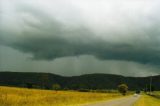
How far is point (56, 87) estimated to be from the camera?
188 metres

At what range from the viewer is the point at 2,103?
3073cm

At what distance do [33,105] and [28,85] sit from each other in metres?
150

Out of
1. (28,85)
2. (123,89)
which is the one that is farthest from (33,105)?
(28,85)

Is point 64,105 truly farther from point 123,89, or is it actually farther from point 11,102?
point 123,89

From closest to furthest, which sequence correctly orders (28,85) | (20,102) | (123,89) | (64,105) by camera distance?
(20,102) → (64,105) → (123,89) → (28,85)

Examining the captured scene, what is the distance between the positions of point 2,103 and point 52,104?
9669 mm

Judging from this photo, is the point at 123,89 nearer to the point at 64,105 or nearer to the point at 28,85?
the point at 28,85

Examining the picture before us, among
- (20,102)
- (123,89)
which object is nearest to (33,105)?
(20,102)

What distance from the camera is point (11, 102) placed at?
32.2 m

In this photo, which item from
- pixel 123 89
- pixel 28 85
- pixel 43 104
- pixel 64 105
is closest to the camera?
pixel 43 104

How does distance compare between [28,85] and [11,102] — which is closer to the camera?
[11,102]

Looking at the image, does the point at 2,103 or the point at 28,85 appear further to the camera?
the point at 28,85

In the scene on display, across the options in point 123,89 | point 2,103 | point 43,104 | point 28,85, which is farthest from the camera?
point 28,85

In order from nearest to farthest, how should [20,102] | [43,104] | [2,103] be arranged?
[2,103] < [20,102] < [43,104]
